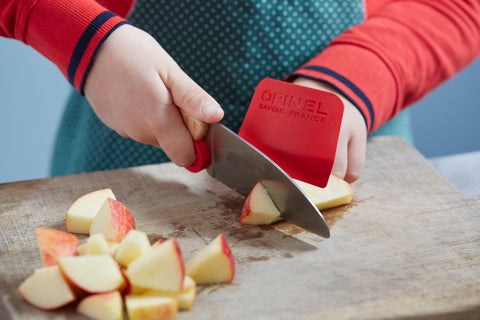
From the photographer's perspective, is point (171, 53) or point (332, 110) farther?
point (171, 53)

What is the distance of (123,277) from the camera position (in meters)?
0.72

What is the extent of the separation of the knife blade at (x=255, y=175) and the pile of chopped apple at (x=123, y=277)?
159 millimetres

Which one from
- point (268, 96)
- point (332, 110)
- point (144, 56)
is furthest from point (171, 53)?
point (332, 110)

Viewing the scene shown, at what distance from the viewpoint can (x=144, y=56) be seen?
948mm

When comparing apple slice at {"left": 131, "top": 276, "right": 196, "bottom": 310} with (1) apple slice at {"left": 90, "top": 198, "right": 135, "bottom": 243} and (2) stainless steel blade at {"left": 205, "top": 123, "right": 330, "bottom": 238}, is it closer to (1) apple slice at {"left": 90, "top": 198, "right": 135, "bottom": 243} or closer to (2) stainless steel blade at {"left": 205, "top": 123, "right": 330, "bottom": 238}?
(1) apple slice at {"left": 90, "top": 198, "right": 135, "bottom": 243}

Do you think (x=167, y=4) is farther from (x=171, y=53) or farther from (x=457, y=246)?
(x=457, y=246)

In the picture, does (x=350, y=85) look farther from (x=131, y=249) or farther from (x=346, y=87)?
(x=131, y=249)

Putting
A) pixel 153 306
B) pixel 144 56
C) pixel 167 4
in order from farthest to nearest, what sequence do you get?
pixel 167 4 → pixel 144 56 → pixel 153 306

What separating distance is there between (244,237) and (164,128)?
233mm

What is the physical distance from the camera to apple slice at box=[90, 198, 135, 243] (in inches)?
32.0

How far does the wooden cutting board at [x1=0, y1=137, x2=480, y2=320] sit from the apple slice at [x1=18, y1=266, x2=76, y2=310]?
14 mm

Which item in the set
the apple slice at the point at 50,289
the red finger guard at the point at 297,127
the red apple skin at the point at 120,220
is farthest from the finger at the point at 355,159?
the apple slice at the point at 50,289

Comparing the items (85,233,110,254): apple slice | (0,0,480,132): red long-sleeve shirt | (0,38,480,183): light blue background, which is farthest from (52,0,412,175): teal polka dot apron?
(0,38,480,183): light blue background

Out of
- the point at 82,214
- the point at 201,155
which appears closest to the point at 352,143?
the point at 201,155
